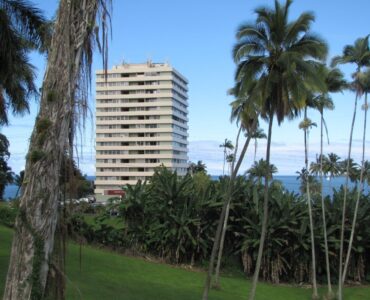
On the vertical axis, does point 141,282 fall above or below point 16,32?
below

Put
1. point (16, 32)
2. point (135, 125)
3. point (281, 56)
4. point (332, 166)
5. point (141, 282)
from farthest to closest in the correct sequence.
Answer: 1. point (135, 125)
2. point (332, 166)
3. point (141, 282)
4. point (281, 56)
5. point (16, 32)

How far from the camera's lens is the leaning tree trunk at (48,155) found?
5504 mm

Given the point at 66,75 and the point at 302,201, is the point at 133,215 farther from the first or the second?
the point at 66,75

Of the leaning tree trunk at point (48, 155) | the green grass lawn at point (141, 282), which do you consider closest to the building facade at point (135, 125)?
the green grass lawn at point (141, 282)

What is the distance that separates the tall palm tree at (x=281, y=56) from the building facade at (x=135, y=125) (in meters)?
105

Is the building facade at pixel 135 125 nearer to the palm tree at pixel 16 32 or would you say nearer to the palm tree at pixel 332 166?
the palm tree at pixel 332 166

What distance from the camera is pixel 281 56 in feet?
67.7

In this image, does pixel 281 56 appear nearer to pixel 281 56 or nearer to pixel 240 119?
pixel 281 56

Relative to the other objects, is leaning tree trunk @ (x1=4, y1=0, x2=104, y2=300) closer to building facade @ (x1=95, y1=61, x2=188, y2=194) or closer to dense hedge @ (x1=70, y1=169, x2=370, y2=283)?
dense hedge @ (x1=70, y1=169, x2=370, y2=283)

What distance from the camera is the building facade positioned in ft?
419

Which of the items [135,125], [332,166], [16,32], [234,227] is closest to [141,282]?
[234,227]

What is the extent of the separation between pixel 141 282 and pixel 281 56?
1248 cm

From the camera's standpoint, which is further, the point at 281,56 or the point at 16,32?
the point at 281,56

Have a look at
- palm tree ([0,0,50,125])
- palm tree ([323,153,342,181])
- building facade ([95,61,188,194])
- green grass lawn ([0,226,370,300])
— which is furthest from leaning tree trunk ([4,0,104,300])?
building facade ([95,61,188,194])
